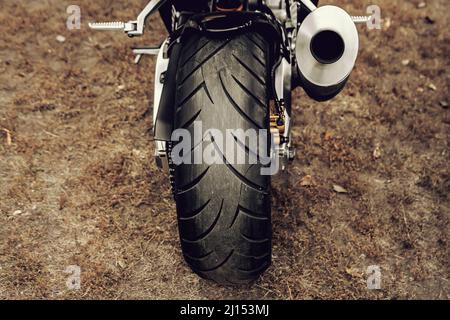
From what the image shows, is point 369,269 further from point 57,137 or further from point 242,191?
point 57,137

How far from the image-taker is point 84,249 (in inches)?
101

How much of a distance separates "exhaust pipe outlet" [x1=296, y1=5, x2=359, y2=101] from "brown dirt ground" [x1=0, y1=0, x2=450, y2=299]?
41.5 inches

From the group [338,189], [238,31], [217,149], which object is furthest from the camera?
[338,189]

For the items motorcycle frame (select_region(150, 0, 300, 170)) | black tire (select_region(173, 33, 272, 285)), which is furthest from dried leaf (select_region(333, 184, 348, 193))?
black tire (select_region(173, 33, 272, 285))

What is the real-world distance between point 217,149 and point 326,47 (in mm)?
633

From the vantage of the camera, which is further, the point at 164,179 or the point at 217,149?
the point at 164,179

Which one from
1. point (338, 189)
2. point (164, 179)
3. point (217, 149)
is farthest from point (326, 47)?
point (164, 179)

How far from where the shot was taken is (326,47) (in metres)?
1.90

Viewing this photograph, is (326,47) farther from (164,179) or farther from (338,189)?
(164,179)

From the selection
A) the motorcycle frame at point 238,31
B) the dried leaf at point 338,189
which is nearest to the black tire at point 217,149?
the motorcycle frame at point 238,31

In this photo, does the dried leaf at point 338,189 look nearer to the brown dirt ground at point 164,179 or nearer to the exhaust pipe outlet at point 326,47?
the brown dirt ground at point 164,179

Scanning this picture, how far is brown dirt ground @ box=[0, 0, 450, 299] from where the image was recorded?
2.47m

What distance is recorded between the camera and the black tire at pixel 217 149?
178cm

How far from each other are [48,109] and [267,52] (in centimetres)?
198
